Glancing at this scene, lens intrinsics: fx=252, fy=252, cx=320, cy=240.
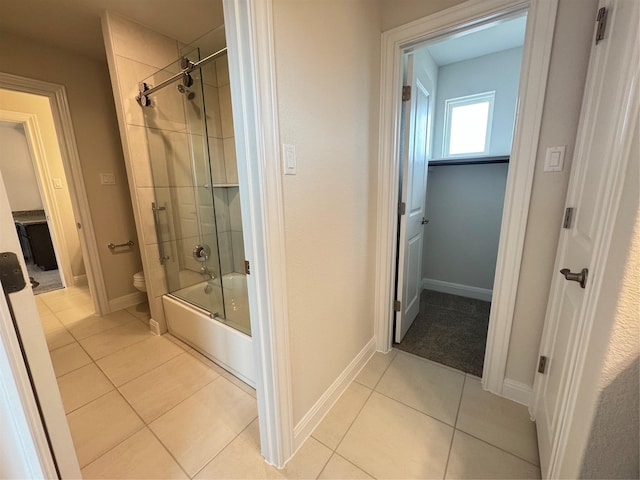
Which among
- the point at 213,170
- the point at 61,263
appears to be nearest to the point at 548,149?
the point at 213,170

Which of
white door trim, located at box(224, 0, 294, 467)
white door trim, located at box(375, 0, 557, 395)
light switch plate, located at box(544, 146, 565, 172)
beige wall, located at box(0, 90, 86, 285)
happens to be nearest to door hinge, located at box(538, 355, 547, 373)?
white door trim, located at box(375, 0, 557, 395)

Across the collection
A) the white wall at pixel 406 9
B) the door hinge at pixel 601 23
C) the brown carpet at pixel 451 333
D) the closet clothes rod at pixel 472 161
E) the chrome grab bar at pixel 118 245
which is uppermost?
the white wall at pixel 406 9

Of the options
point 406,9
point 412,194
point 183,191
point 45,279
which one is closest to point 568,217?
point 412,194

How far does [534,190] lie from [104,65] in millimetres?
3598

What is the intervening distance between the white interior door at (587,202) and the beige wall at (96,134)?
3.39m

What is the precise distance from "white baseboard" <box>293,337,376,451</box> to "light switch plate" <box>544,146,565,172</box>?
1474 millimetres

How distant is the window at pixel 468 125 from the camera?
2.54 metres

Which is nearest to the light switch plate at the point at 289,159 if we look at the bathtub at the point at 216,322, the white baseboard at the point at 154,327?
the bathtub at the point at 216,322

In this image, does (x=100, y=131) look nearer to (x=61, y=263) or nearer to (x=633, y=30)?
(x=61, y=263)

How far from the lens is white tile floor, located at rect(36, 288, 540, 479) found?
44.4 inches

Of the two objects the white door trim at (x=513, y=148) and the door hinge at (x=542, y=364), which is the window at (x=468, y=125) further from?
the door hinge at (x=542, y=364)

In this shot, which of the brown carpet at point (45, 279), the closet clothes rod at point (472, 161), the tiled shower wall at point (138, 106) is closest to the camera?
the tiled shower wall at point (138, 106)

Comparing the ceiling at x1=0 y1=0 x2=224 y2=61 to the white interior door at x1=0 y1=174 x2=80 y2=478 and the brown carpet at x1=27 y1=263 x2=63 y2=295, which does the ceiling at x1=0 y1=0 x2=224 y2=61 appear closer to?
the white interior door at x1=0 y1=174 x2=80 y2=478

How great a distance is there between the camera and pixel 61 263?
3.18 meters
